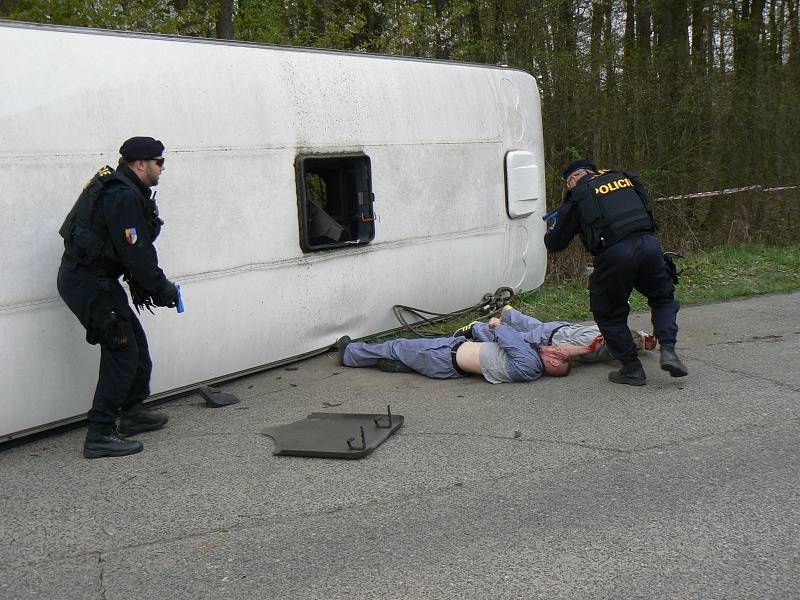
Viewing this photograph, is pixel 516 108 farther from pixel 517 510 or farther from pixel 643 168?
pixel 517 510

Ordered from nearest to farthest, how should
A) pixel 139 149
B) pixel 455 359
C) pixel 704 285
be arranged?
pixel 139 149 → pixel 455 359 → pixel 704 285

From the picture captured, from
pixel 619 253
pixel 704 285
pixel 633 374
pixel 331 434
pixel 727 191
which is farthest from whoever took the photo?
pixel 727 191

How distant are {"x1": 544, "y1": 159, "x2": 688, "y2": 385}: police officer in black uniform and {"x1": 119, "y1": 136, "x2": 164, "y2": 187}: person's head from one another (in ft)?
9.41

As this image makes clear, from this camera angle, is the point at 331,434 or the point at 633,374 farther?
the point at 633,374

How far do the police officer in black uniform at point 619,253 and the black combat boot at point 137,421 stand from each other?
3082 mm

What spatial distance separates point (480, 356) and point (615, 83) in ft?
28.5

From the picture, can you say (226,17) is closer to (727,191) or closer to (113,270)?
(727,191)

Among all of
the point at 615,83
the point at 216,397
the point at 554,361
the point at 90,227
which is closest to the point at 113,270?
the point at 90,227

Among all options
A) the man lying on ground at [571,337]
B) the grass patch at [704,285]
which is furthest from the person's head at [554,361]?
the grass patch at [704,285]

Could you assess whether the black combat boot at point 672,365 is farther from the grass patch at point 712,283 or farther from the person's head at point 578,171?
the grass patch at point 712,283

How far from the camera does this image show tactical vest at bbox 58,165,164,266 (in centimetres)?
509

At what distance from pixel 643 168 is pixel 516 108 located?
5.17 m

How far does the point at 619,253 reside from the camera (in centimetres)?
612

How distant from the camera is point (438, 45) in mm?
14766
